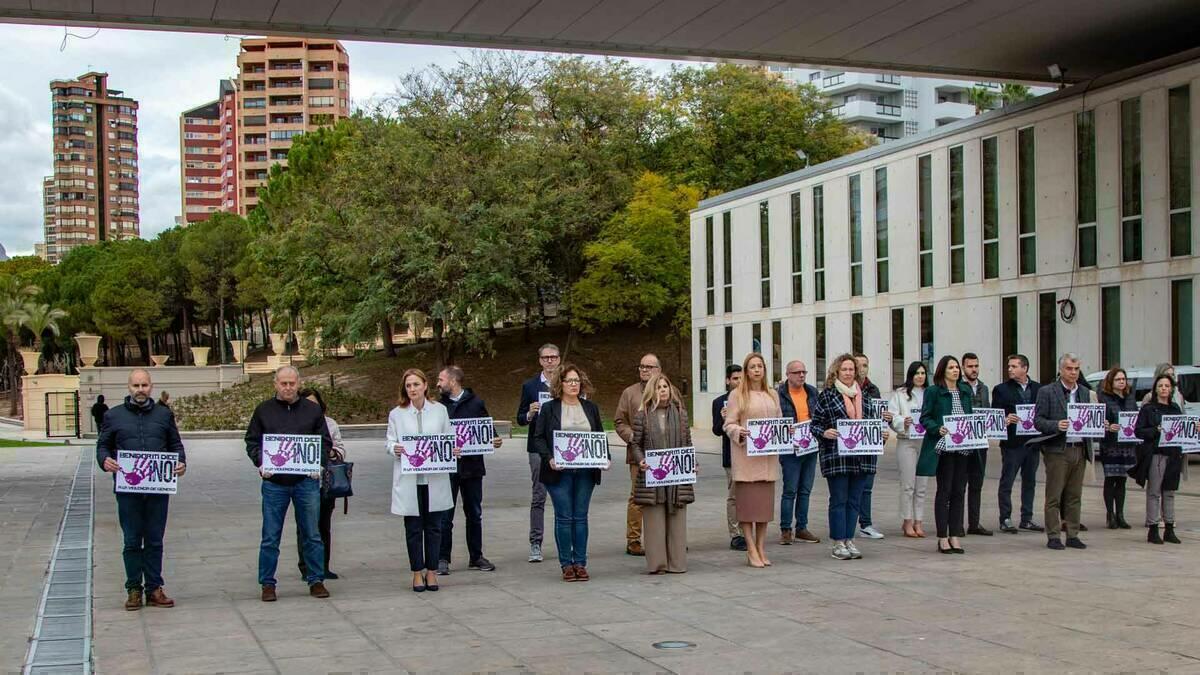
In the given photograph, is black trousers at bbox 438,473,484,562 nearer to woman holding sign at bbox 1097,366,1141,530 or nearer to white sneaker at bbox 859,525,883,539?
Result: white sneaker at bbox 859,525,883,539

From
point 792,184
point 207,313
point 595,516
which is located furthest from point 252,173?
point 595,516

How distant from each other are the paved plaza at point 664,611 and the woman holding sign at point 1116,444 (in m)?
0.38

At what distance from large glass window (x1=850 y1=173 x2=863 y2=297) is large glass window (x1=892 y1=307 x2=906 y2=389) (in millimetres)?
1840

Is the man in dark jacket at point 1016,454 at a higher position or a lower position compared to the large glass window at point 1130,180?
lower

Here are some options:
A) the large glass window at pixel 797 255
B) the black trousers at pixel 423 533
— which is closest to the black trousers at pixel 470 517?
the black trousers at pixel 423 533

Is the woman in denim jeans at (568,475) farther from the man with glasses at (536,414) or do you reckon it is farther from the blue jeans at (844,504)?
Result: the blue jeans at (844,504)

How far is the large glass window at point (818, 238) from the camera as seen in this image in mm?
37125

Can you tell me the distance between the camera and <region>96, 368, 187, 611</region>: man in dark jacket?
974 centimetres

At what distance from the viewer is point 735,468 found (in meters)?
11.3

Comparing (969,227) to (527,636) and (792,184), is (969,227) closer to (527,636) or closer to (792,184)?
(792,184)

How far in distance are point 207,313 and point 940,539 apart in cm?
8048

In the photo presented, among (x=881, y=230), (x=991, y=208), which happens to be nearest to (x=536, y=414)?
(x=991, y=208)

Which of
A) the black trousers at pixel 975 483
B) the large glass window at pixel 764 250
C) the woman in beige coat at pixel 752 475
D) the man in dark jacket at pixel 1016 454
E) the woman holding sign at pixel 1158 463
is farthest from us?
the large glass window at pixel 764 250

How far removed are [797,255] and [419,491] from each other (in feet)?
95.9
